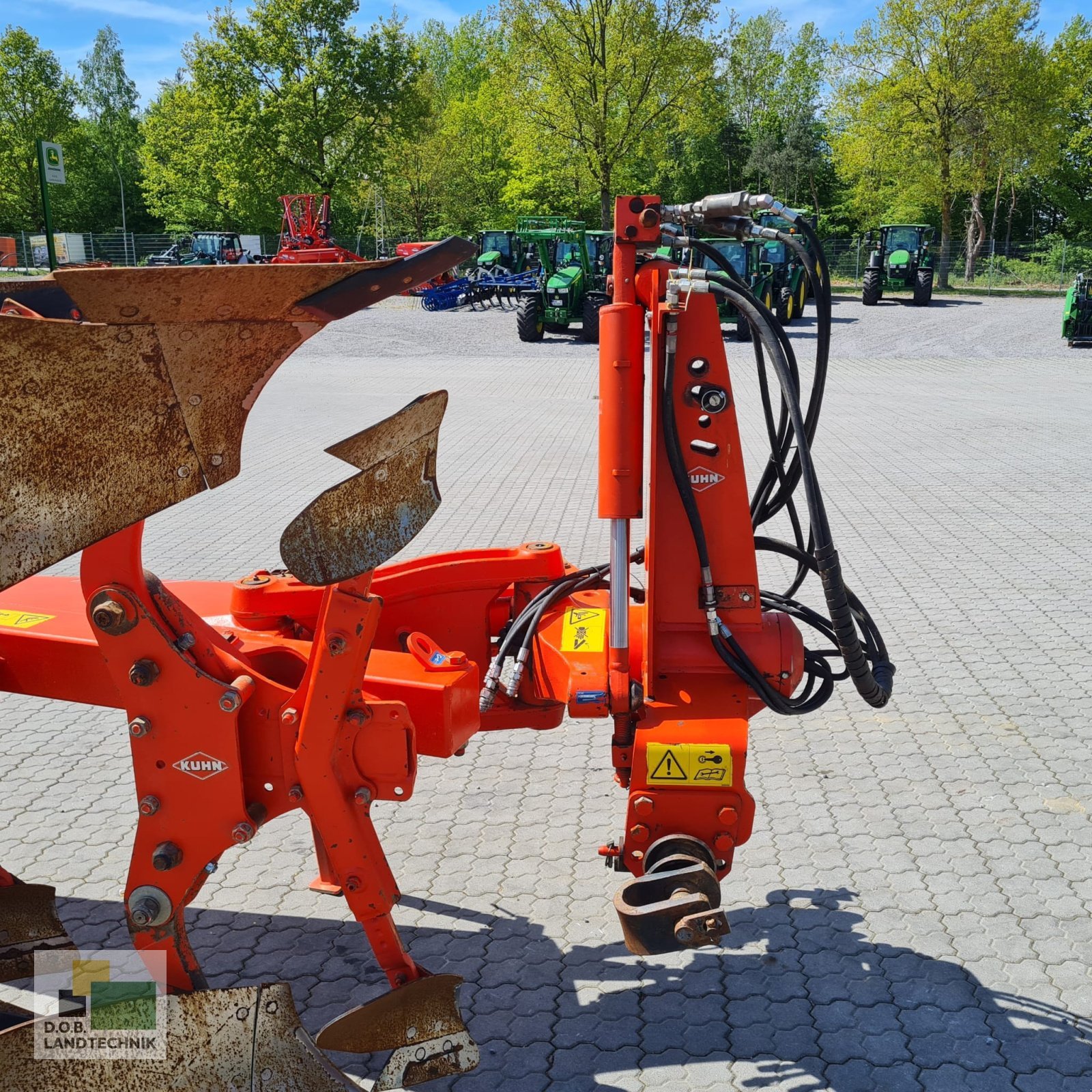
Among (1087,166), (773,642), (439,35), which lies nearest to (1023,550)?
(773,642)

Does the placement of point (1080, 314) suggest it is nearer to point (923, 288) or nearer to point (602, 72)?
point (923, 288)

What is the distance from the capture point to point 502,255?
95.9 feet

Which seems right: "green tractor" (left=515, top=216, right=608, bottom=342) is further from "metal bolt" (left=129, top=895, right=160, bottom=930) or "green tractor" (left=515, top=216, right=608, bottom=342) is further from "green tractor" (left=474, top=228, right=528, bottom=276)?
"metal bolt" (left=129, top=895, right=160, bottom=930)

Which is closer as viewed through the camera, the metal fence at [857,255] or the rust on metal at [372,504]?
the rust on metal at [372,504]

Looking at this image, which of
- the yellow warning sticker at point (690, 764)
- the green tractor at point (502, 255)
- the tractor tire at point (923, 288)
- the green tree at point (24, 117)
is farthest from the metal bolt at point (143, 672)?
the green tree at point (24, 117)

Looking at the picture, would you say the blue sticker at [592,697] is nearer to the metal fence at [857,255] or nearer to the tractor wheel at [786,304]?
the tractor wheel at [786,304]

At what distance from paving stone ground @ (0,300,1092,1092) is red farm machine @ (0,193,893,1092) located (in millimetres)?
549

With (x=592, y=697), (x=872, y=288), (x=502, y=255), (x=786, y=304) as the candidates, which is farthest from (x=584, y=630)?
(x=872, y=288)

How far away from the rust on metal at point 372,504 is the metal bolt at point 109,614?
45 centimetres

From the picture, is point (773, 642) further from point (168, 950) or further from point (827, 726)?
point (827, 726)

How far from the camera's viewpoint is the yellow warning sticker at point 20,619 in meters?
2.96

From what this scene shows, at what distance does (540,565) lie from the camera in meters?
3.44

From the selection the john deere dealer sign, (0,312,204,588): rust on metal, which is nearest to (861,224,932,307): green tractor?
the john deere dealer sign

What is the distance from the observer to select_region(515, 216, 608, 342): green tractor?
73.9 feet
